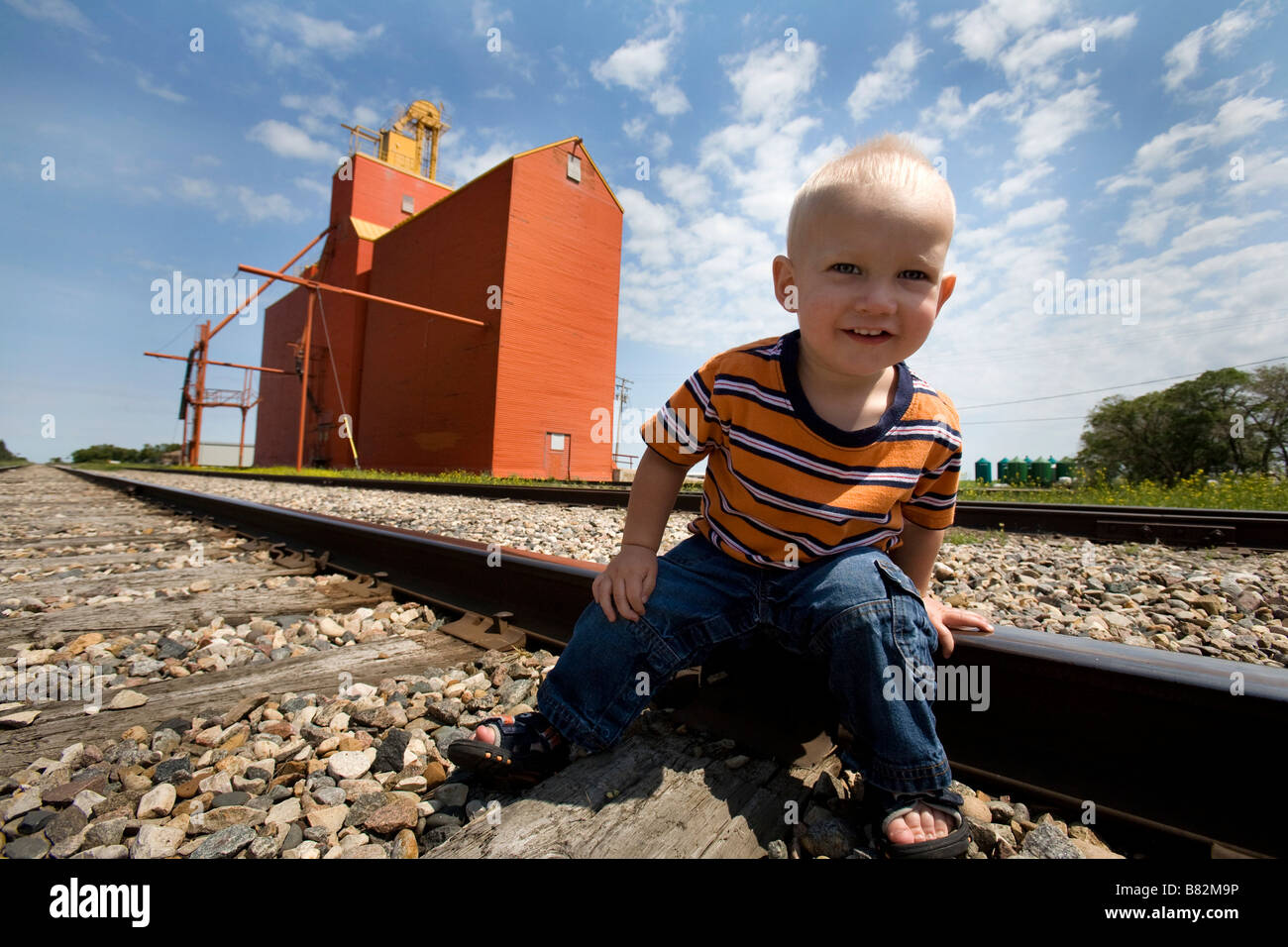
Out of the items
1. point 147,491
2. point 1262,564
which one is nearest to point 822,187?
point 1262,564

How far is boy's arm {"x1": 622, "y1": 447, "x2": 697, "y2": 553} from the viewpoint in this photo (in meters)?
1.39

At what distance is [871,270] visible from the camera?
114 cm

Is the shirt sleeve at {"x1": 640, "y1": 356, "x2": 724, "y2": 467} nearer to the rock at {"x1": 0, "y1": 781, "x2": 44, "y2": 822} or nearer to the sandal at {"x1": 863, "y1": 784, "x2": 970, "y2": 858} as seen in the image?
the sandal at {"x1": 863, "y1": 784, "x2": 970, "y2": 858}

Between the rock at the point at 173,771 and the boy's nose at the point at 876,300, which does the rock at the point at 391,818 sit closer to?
the rock at the point at 173,771

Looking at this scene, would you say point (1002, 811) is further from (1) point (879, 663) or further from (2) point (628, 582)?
(2) point (628, 582)

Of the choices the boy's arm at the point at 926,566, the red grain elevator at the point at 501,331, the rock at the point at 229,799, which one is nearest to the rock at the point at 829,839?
the boy's arm at the point at 926,566

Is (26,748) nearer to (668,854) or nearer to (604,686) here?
Result: (604,686)

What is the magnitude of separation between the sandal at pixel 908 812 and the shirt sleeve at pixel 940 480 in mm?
582

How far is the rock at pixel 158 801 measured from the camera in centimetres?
119

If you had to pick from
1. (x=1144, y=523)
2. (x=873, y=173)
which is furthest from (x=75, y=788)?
(x=1144, y=523)

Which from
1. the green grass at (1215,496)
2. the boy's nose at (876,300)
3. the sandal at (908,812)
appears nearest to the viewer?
the sandal at (908,812)

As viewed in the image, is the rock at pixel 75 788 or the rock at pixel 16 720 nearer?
the rock at pixel 75 788

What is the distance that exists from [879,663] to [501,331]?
16.9 metres

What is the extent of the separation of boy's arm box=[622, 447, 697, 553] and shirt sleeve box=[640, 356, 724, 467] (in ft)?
0.09
